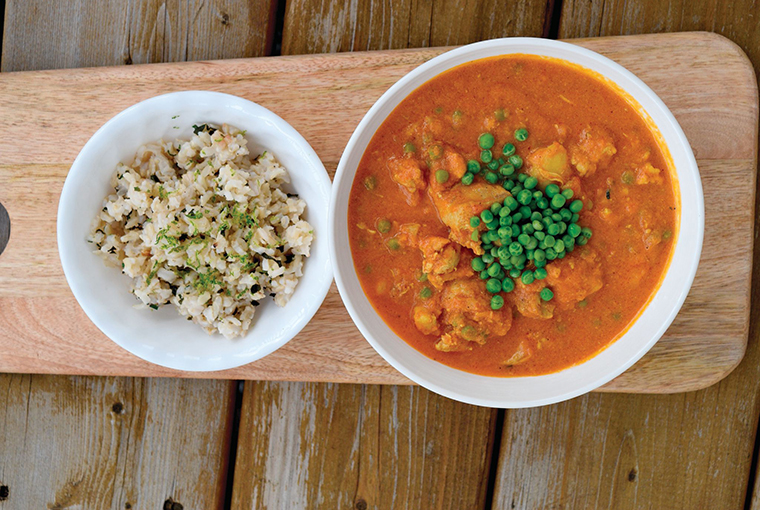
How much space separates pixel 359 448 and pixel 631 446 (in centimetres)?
150

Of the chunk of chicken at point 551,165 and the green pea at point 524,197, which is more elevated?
the chunk of chicken at point 551,165

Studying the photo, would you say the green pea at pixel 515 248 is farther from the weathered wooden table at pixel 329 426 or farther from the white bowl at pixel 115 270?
the weathered wooden table at pixel 329 426

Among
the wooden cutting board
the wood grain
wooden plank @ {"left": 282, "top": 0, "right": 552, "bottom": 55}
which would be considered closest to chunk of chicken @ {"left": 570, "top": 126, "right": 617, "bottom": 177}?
the wooden cutting board

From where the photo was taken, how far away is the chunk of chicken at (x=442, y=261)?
2.25 meters

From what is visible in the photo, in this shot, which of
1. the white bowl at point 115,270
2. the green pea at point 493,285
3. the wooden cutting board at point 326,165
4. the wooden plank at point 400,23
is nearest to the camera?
→ the green pea at point 493,285

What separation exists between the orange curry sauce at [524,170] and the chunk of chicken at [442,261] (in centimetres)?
6

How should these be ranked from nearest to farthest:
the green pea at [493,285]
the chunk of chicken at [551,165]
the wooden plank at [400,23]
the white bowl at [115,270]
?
the chunk of chicken at [551,165]
the green pea at [493,285]
the white bowl at [115,270]
the wooden plank at [400,23]

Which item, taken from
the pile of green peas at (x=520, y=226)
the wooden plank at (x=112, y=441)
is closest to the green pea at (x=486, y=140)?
the pile of green peas at (x=520, y=226)

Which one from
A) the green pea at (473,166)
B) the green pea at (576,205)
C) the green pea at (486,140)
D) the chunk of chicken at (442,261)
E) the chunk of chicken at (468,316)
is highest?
the green pea at (486,140)

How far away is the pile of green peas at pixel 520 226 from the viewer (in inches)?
87.7

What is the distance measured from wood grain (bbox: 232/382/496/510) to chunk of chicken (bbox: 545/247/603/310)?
1147 mm

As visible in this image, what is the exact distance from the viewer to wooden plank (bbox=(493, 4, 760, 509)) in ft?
10.1

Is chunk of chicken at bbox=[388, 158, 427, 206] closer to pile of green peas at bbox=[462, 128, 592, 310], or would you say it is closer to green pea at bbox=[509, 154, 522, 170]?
pile of green peas at bbox=[462, 128, 592, 310]

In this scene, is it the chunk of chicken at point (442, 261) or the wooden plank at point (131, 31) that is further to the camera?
the wooden plank at point (131, 31)
